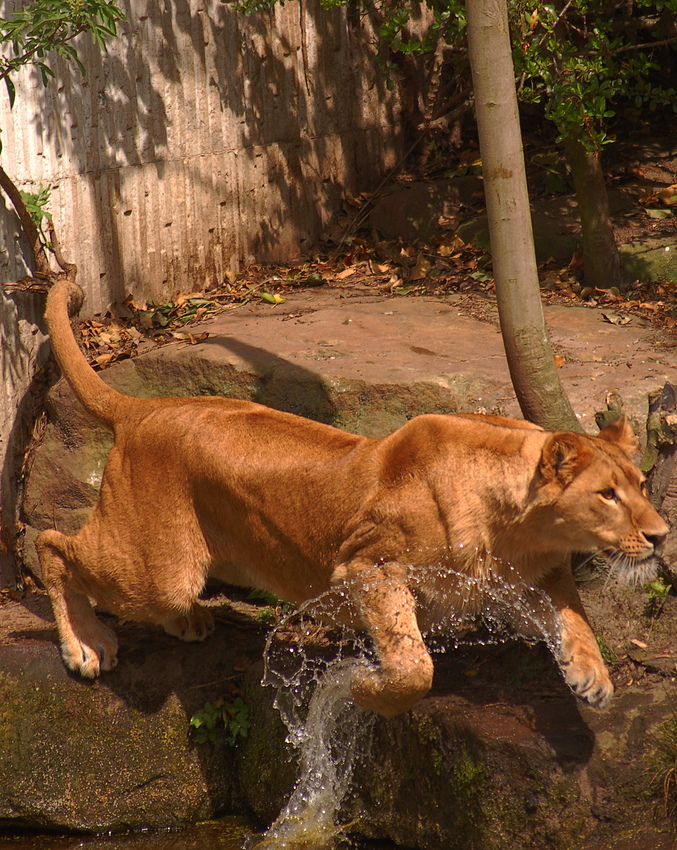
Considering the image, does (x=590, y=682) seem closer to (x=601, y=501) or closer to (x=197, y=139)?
(x=601, y=501)

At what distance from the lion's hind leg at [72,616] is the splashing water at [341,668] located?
2.59ft

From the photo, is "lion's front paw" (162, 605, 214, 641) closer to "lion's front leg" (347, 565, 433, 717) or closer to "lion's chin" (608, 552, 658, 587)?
"lion's front leg" (347, 565, 433, 717)

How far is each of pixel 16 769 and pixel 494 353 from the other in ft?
10.9

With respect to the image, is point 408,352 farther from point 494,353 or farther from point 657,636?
point 657,636

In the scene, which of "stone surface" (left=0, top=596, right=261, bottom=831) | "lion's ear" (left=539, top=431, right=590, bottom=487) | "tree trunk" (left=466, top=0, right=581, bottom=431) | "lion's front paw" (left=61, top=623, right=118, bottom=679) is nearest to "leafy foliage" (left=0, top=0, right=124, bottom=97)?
"tree trunk" (left=466, top=0, right=581, bottom=431)

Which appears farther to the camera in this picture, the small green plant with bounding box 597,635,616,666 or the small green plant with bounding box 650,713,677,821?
the small green plant with bounding box 597,635,616,666

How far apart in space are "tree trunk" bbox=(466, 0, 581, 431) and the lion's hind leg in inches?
85.9

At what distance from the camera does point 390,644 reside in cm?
351

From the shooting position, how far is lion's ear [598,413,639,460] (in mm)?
3471

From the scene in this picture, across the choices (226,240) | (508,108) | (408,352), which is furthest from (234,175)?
(508,108)

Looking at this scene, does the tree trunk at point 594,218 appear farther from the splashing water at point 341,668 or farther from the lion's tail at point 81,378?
the lion's tail at point 81,378

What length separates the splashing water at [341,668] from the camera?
3592mm

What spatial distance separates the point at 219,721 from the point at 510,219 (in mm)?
2549

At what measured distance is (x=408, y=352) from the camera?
5.66m
